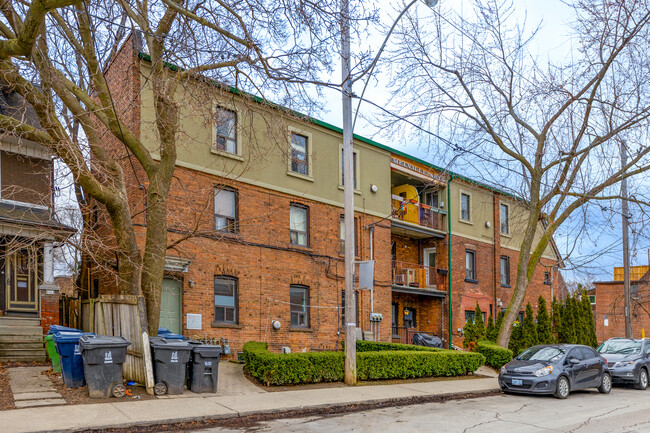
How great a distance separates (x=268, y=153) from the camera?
19.4 m

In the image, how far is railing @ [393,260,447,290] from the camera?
26562 millimetres

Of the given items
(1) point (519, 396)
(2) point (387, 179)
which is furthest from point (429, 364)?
(2) point (387, 179)

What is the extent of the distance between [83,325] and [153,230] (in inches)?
214

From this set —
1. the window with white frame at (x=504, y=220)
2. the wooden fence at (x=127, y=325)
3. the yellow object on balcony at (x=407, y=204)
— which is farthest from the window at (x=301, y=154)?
the window with white frame at (x=504, y=220)

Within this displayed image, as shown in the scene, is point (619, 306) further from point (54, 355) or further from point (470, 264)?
point (54, 355)

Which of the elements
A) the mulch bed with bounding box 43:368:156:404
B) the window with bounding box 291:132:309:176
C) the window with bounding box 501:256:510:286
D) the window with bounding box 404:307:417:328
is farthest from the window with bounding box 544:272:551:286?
the mulch bed with bounding box 43:368:156:404

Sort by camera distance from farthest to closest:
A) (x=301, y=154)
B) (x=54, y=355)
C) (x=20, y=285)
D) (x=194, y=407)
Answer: (x=301, y=154) < (x=20, y=285) < (x=54, y=355) < (x=194, y=407)

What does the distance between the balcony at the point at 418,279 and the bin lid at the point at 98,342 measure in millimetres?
15475

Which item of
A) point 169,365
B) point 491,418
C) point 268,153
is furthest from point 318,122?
point 491,418

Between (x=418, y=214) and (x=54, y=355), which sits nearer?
(x=54, y=355)

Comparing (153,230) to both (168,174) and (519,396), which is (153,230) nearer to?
(168,174)

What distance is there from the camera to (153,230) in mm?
13383

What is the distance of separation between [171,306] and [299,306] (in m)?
5.10

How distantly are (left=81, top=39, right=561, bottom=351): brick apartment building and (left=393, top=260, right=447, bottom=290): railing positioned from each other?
7 cm
